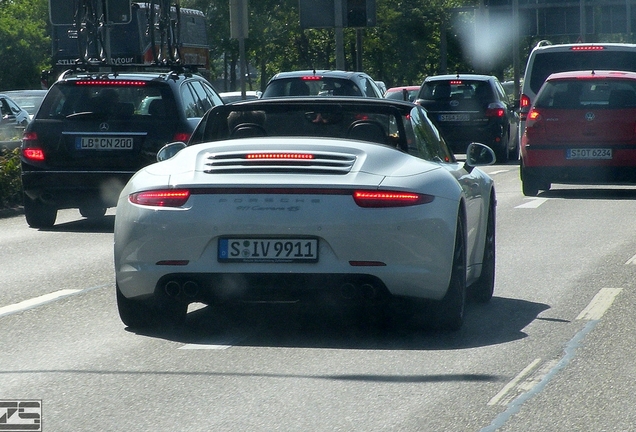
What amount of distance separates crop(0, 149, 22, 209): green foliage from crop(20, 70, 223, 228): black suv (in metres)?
3.03

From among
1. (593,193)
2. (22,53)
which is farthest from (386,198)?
(22,53)

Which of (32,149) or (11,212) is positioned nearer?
(32,149)

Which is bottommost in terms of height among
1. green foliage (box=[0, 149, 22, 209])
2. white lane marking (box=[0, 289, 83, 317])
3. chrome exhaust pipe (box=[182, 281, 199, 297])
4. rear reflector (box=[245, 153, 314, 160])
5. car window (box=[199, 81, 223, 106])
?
green foliage (box=[0, 149, 22, 209])

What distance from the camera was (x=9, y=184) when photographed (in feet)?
58.8

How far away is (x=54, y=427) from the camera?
5.40 m

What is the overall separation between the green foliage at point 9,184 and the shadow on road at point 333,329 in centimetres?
963

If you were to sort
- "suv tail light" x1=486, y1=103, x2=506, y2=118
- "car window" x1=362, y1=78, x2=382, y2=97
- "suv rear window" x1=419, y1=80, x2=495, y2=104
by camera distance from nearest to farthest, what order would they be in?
"car window" x1=362, y1=78, x2=382, y2=97
"suv tail light" x1=486, y1=103, x2=506, y2=118
"suv rear window" x1=419, y1=80, x2=495, y2=104

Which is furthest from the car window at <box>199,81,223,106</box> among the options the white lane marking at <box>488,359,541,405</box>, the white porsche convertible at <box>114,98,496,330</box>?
the white lane marking at <box>488,359,541,405</box>

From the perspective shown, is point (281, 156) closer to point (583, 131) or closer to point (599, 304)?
Answer: point (599, 304)

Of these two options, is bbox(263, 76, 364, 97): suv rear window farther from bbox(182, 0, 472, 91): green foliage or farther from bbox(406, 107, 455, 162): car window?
bbox(182, 0, 472, 91): green foliage

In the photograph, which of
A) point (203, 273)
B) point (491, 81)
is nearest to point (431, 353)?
point (203, 273)

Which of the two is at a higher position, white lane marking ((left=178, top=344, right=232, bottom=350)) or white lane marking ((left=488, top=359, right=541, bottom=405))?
white lane marking ((left=488, top=359, right=541, bottom=405))

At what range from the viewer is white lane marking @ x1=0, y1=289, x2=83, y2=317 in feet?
28.5

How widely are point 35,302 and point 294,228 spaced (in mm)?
2633
